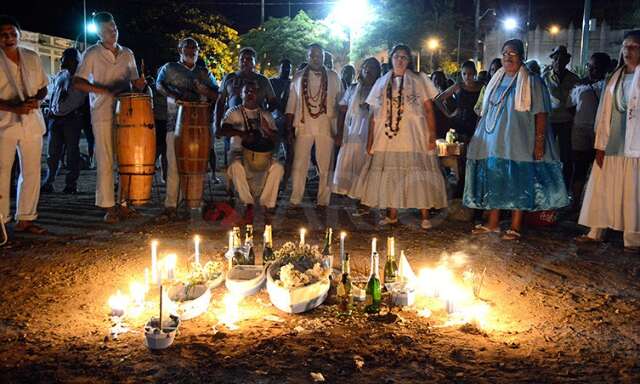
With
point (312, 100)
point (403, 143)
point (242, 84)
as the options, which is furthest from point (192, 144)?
point (403, 143)

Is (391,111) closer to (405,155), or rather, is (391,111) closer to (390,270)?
(405,155)

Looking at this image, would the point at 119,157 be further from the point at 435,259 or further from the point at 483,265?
the point at 483,265

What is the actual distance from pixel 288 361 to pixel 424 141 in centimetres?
458

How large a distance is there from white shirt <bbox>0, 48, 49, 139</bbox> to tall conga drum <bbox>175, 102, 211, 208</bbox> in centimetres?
167

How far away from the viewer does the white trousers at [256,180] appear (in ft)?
27.4

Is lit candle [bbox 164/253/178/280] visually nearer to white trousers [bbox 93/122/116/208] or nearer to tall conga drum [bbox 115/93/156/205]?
tall conga drum [bbox 115/93/156/205]

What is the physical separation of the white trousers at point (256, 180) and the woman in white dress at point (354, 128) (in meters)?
1.01

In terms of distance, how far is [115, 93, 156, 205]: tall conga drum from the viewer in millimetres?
7773

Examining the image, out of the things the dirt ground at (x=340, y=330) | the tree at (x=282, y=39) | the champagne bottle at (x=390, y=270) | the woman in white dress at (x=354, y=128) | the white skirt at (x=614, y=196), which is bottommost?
the dirt ground at (x=340, y=330)

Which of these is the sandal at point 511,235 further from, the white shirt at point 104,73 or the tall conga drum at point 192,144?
the white shirt at point 104,73

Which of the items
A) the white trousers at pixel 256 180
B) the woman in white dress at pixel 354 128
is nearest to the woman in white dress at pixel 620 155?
the woman in white dress at pixel 354 128

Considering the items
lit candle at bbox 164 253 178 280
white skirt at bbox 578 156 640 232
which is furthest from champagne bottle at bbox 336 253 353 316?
white skirt at bbox 578 156 640 232

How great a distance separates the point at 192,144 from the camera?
8008 millimetres

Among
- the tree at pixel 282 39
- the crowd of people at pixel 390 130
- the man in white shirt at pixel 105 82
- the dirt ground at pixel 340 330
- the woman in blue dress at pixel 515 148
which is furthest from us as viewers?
the tree at pixel 282 39
